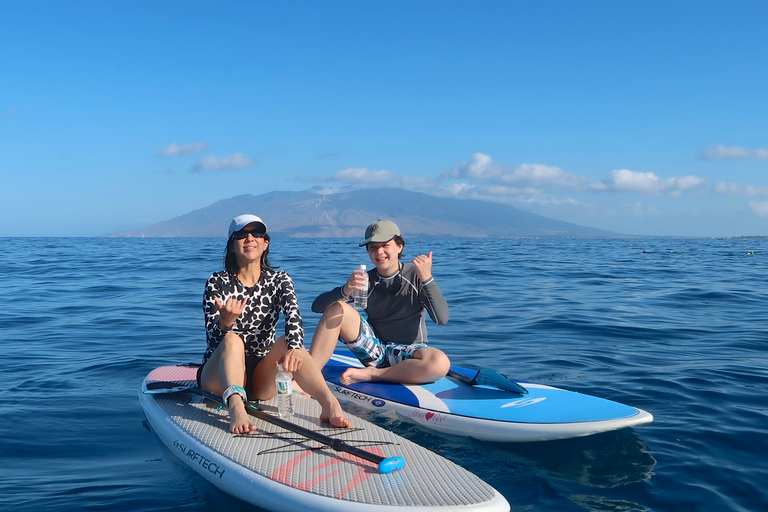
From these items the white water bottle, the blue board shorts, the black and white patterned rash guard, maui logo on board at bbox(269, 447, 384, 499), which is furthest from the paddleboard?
the white water bottle

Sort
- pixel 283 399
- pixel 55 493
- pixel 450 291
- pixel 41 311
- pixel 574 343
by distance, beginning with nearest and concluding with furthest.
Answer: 1. pixel 55 493
2. pixel 283 399
3. pixel 574 343
4. pixel 41 311
5. pixel 450 291

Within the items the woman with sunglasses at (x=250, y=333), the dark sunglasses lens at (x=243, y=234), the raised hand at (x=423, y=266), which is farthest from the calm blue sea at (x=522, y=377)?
the dark sunglasses lens at (x=243, y=234)

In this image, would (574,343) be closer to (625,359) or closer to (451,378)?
(625,359)

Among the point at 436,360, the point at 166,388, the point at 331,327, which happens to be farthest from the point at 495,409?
the point at 166,388

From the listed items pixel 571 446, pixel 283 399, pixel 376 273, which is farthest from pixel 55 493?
pixel 571 446

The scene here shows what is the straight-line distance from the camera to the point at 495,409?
5.16 meters

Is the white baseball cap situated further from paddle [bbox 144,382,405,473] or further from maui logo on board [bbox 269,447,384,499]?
maui logo on board [bbox 269,447,384,499]

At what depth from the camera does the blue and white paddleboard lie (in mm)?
4812

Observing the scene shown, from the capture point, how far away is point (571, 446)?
484 centimetres

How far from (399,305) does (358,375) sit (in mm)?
875

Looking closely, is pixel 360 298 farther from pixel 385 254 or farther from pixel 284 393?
pixel 284 393

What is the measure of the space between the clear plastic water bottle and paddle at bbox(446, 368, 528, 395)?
1944mm

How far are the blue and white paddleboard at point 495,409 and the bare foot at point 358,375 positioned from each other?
61 mm

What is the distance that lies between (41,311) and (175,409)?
8831 mm
